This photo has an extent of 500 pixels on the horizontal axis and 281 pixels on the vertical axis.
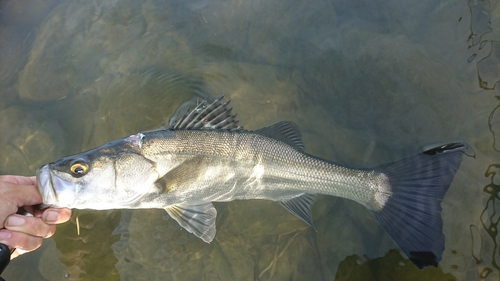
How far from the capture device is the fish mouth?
2.73 metres

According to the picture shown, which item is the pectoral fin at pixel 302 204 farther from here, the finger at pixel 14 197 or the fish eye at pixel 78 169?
the finger at pixel 14 197

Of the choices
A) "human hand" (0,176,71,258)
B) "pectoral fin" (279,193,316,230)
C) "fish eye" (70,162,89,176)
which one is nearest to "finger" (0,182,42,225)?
"human hand" (0,176,71,258)

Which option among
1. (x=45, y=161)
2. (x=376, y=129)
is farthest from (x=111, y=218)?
(x=376, y=129)

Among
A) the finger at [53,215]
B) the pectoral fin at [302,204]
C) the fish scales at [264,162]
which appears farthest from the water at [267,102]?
the finger at [53,215]

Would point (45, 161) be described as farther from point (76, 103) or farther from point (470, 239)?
point (470, 239)

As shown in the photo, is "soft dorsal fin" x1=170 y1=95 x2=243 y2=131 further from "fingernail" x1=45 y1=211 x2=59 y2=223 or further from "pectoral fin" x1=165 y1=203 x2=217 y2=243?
"fingernail" x1=45 y1=211 x2=59 y2=223

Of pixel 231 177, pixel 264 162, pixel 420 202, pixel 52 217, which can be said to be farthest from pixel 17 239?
pixel 420 202

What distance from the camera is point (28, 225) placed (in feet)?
8.48

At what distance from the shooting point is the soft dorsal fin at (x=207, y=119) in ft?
10.3

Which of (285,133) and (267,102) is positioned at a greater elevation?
(285,133)

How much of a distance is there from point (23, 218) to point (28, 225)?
0.07 metres

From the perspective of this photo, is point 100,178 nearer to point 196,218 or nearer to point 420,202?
point 196,218

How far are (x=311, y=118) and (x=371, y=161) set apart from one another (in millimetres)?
872

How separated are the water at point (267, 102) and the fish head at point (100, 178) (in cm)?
100
